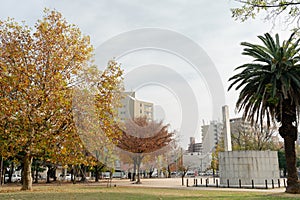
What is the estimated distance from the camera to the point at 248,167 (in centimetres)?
3316

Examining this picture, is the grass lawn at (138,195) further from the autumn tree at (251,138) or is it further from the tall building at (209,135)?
the tall building at (209,135)

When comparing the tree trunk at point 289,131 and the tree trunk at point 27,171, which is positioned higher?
the tree trunk at point 289,131

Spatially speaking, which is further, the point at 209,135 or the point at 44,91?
the point at 209,135

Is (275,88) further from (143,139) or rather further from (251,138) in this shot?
(251,138)

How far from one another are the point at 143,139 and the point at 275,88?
2538 cm

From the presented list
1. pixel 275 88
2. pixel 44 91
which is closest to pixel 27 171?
pixel 44 91

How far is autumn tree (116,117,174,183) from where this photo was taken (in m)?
43.3

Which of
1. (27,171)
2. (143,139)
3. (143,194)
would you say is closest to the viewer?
(143,194)

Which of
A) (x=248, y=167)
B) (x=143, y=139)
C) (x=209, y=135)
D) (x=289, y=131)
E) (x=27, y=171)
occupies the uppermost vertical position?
(x=209, y=135)

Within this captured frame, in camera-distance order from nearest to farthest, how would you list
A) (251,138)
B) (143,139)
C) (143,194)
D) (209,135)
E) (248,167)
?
(143,194) → (248,167) → (143,139) → (251,138) → (209,135)

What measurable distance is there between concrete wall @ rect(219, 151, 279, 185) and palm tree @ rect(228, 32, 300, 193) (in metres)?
11.1

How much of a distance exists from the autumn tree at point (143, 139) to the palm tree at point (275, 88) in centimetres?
2134

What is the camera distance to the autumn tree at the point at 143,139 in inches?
1705

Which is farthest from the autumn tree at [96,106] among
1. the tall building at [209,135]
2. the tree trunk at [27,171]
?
the tall building at [209,135]
